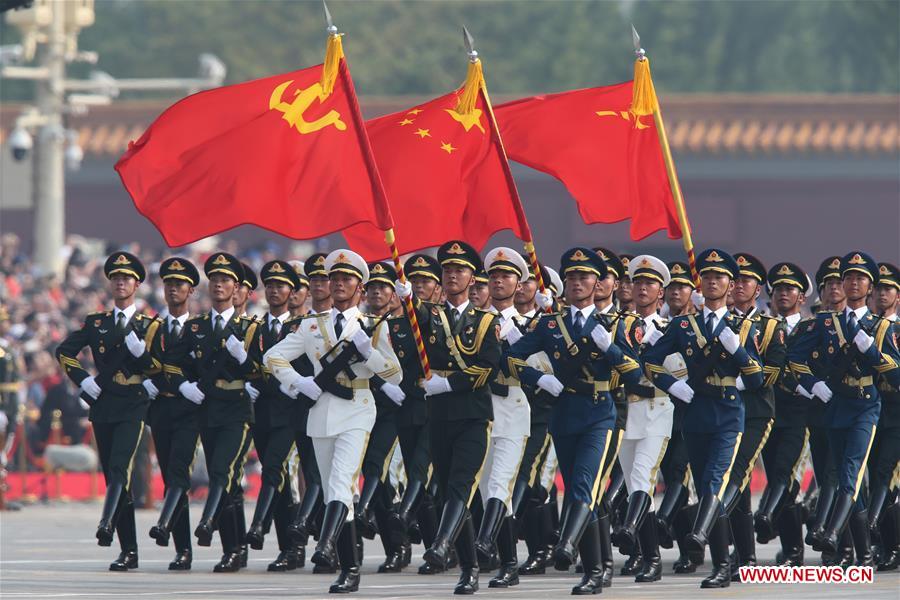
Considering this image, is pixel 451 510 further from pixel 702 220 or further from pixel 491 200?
pixel 702 220

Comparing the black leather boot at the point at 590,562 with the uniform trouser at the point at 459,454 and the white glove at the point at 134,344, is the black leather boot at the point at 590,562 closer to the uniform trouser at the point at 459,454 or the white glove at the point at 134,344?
the uniform trouser at the point at 459,454

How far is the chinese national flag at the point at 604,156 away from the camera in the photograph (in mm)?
16656

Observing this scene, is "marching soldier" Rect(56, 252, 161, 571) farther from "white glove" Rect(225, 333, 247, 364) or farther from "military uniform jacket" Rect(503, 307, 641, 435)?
"military uniform jacket" Rect(503, 307, 641, 435)

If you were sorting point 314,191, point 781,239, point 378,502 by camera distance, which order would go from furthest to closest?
1. point 781,239
2. point 378,502
3. point 314,191

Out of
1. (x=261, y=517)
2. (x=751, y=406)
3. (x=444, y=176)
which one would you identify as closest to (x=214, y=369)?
(x=261, y=517)

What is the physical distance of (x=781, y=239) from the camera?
37.4 meters

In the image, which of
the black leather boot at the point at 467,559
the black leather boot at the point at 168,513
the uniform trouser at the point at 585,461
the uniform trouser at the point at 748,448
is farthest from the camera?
the black leather boot at the point at 168,513

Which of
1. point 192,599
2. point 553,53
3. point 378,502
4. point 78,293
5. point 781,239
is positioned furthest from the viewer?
point 553,53

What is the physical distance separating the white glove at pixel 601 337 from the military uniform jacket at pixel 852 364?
1949 mm

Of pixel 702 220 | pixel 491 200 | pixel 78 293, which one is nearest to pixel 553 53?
pixel 702 220

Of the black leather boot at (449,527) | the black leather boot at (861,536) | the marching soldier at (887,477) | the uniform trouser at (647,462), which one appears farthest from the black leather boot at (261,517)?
the marching soldier at (887,477)

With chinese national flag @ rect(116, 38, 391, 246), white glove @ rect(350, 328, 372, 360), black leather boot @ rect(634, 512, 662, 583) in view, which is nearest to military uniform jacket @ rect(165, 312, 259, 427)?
chinese national flag @ rect(116, 38, 391, 246)

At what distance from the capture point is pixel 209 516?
15.1 metres

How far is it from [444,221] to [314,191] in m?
1.73
